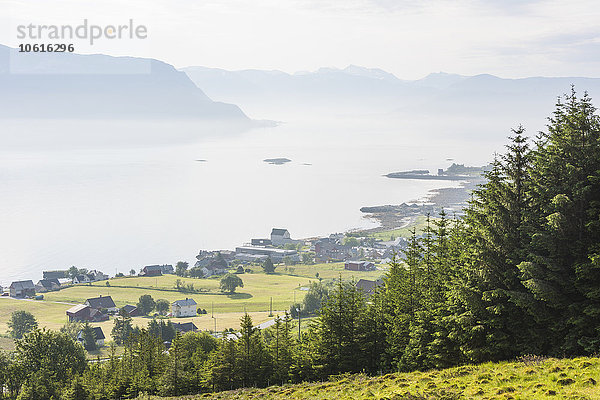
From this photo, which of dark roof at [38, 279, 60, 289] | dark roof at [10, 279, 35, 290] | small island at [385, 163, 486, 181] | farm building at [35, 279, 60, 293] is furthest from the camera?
small island at [385, 163, 486, 181]

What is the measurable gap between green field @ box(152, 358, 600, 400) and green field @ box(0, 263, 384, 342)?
35.4 metres

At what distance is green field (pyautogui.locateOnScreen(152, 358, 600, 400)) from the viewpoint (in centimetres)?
1208

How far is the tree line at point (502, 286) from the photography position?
53.2ft

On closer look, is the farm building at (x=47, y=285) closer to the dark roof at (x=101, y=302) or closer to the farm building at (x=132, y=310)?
the dark roof at (x=101, y=302)

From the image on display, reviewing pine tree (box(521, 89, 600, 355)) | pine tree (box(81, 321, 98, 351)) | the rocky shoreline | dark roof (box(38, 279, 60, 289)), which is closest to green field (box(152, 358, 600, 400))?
pine tree (box(521, 89, 600, 355))

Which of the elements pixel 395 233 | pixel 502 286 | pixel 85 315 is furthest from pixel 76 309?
pixel 395 233

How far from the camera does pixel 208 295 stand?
6656 cm

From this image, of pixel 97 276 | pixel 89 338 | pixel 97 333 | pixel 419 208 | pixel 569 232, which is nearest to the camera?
pixel 569 232

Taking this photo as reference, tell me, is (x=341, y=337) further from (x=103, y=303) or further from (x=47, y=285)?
(x=47, y=285)

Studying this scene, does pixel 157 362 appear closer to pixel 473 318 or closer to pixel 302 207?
pixel 473 318

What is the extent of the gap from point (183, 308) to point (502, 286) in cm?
4609

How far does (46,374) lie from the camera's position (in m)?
31.2

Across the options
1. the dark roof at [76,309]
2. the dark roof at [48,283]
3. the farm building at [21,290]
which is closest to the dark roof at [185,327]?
the dark roof at [76,309]

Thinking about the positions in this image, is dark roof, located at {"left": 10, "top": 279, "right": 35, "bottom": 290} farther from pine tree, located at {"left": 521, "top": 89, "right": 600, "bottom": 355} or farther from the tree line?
pine tree, located at {"left": 521, "top": 89, "right": 600, "bottom": 355}
